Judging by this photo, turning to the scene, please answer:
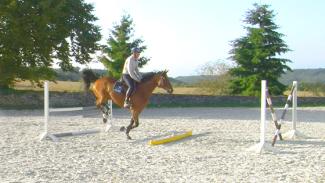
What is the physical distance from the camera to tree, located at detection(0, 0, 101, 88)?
22.4 metres

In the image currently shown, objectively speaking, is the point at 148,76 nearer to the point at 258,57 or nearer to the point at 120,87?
the point at 120,87

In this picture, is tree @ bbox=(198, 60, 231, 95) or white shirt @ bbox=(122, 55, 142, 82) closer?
white shirt @ bbox=(122, 55, 142, 82)

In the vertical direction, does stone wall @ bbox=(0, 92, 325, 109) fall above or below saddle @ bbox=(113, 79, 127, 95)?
below

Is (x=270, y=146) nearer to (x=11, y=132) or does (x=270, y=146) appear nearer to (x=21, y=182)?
(x=21, y=182)

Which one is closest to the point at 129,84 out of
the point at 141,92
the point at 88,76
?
the point at 141,92

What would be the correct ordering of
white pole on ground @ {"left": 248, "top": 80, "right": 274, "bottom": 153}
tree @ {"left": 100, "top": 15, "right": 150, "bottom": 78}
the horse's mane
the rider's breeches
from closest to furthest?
white pole on ground @ {"left": 248, "top": 80, "right": 274, "bottom": 153} → the rider's breeches → the horse's mane → tree @ {"left": 100, "top": 15, "right": 150, "bottom": 78}

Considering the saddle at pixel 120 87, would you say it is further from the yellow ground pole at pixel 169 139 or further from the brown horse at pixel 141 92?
the yellow ground pole at pixel 169 139

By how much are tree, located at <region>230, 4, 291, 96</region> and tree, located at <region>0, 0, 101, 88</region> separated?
1351 cm

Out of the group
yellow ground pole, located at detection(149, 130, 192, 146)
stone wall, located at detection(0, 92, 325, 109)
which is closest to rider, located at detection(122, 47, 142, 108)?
yellow ground pole, located at detection(149, 130, 192, 146)

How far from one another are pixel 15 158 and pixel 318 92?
31.4 metres

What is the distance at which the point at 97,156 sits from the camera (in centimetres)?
924

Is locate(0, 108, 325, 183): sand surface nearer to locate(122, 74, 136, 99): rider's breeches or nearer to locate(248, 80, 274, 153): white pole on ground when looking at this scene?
locate(248, 80, 274, 153): white pole on ground

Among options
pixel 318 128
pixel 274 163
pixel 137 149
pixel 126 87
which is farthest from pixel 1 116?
pixel 274 163

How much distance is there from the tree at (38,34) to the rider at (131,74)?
1152 cm
